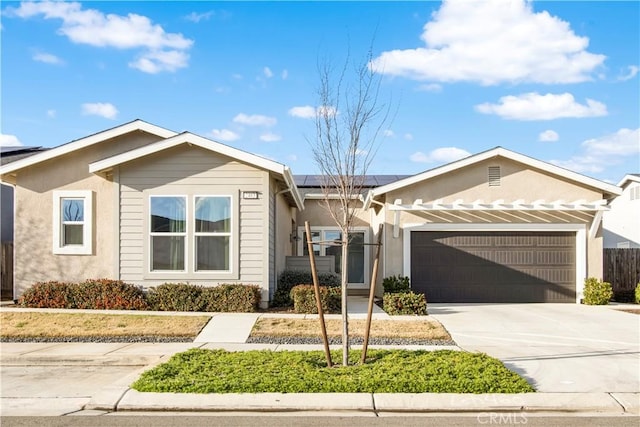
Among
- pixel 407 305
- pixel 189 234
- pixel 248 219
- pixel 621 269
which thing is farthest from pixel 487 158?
pixel 189 234

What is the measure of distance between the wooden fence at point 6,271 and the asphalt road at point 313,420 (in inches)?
492

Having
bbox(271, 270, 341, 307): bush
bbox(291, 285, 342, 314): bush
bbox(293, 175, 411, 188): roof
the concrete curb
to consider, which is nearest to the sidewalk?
the concrete curb

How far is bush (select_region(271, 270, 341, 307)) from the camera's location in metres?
14.6

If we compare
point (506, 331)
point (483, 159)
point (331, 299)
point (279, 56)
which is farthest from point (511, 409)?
point (483, 159)

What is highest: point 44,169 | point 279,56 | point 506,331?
point 279,56

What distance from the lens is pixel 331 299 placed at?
13641 mm

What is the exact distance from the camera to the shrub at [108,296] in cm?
1388

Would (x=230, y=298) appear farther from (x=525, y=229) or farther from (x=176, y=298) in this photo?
(x=525, y=229)

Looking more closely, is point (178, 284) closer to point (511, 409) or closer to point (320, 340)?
point (320, 340)

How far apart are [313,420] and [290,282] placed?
920cm

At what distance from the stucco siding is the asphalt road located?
7.87m

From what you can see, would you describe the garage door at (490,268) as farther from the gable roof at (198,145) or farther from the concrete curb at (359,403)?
the concrete curb at (359,403)

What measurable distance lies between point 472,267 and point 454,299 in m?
1.04

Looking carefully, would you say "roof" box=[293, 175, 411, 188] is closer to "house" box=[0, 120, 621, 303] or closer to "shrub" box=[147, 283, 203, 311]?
"house" box=[0, 120, 621, 303]
